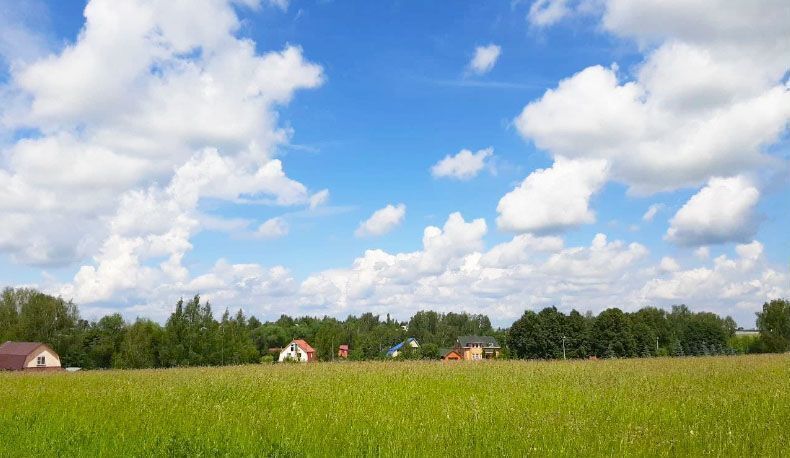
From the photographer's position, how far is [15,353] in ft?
215

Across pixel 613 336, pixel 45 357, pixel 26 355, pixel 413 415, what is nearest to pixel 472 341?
pixel 613 336

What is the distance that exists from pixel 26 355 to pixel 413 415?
71.2 m

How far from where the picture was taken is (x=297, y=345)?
384 ft

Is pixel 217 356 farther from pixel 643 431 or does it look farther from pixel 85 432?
pixel 643 431

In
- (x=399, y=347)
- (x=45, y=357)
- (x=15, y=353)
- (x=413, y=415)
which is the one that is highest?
(x=15, y=353)

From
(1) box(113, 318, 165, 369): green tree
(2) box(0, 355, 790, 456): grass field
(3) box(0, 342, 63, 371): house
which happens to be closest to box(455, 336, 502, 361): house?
(1) box(113, 318, 165, 369): green tree

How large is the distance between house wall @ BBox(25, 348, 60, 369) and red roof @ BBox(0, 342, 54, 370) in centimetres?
61

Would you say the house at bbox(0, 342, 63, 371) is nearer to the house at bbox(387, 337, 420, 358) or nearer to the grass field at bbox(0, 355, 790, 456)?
the house at bbox(387, 337, 420, 358)

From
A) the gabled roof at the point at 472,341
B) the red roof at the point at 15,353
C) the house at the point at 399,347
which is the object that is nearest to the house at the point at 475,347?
the gabled roof at the point at 472,341

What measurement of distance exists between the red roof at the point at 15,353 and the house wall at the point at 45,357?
0.61 meters

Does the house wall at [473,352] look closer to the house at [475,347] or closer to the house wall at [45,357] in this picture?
the house at [475,347]

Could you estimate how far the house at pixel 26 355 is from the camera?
64250 mm

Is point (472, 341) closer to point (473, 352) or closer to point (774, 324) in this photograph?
A: point (473, 352)

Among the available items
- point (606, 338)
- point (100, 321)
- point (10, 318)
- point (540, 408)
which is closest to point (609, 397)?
point (540, 408)
